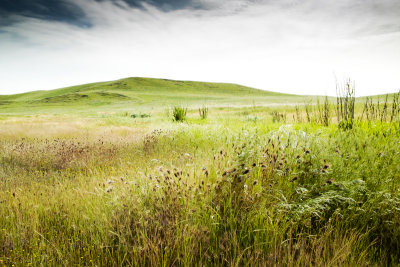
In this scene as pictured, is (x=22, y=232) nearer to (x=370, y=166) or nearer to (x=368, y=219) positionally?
(x=368, y=219)

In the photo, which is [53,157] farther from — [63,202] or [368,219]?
[368,219]

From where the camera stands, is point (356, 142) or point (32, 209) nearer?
point (32, 209)

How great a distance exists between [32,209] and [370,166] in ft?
14.3

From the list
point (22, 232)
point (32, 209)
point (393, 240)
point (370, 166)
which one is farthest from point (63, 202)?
point (370, 166)

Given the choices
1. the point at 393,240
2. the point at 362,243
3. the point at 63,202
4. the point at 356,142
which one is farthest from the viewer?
the point at 356,142

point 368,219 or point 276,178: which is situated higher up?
point 276,178

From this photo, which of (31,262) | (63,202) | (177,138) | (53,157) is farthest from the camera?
(177,138)

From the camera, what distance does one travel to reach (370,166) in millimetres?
3182

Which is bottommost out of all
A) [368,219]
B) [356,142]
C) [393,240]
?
[393,240]

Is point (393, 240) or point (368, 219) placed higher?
point (368, 219)

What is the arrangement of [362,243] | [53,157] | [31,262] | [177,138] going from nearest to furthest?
[31,262], [362,243], [53,157], [177,138]

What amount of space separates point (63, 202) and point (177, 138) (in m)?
4.56

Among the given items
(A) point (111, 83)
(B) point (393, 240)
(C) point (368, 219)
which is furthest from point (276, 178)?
(A) point (111, 83)

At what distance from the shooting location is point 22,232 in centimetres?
259
